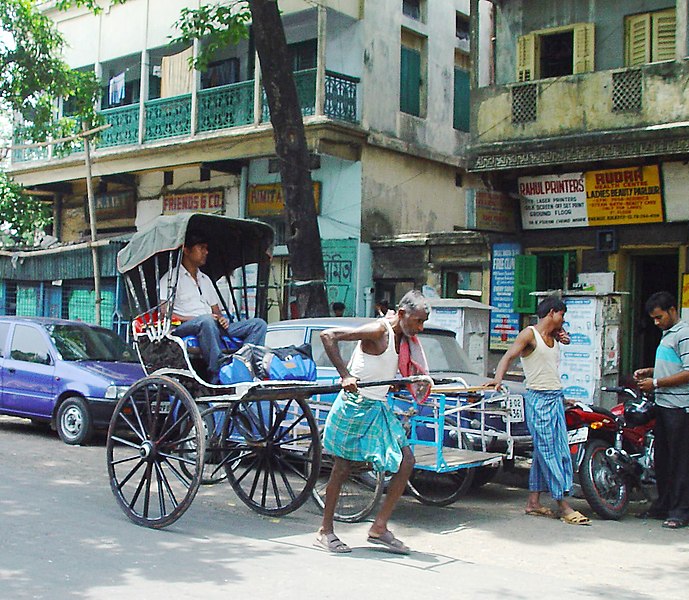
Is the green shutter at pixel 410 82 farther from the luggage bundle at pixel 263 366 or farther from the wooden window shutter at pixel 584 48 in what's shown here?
the luggage bundle at pixel 263 366

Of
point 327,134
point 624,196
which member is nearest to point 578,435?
point 624,196

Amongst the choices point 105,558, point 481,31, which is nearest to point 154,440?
point 105,558

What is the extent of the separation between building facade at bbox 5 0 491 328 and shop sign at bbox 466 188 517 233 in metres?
1.03

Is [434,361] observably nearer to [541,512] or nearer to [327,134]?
[541,512]

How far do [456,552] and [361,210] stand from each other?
12698 mm

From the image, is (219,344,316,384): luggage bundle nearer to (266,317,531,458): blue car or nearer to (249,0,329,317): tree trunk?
(266,317,531,458): blue car

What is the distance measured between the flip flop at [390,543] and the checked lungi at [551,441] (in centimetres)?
189

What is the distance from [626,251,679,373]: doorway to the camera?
15.2 metres

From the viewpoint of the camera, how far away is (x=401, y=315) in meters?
6.55

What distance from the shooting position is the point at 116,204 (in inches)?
925

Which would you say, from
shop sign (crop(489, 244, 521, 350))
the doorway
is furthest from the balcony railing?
the doorway

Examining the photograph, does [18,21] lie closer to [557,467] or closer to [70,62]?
[70,62]

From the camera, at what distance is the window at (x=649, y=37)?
14258mm

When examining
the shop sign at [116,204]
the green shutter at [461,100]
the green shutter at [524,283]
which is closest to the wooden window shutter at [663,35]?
the green shutter at [524,283]
